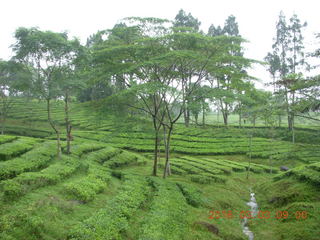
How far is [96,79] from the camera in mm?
17359

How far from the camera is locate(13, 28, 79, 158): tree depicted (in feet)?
54.8

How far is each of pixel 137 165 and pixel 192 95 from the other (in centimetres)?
1120

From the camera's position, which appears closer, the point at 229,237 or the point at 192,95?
the point at 229,237

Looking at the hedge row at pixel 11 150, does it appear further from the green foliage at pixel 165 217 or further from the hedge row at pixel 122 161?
the green foliage at pixel 165 217

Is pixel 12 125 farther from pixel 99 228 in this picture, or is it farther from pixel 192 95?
pixel 99 228

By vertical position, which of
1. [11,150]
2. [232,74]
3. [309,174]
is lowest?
[309,174]

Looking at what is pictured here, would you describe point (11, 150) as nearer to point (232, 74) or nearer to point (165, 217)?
point (165, 217)

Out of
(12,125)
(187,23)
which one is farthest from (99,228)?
(187,23)

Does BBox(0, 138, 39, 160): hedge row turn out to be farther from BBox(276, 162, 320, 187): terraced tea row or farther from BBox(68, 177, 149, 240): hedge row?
BBox(276, 162, 320, 187): terraced tea row

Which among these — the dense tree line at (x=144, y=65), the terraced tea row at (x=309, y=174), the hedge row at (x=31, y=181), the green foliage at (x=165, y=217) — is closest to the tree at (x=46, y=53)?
the dense tree line at (x=144, y=65)

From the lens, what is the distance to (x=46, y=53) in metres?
17.8
